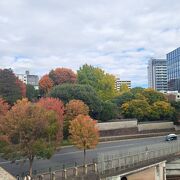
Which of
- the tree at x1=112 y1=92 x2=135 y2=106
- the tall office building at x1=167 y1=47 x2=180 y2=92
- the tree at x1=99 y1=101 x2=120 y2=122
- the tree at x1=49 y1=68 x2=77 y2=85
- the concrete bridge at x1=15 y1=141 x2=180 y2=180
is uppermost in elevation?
the tall office building at x1=167 y1=47 x2=180 y2=92

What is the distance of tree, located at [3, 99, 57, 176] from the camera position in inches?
1171

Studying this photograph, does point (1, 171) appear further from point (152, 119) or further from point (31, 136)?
point (152, 119)

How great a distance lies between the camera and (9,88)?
62.7 metres

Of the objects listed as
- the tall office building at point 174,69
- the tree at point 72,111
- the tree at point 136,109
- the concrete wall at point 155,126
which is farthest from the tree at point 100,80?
the tall office building at point 174,69

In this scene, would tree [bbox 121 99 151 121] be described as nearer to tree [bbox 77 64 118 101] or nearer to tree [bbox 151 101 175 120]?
tree [bbox 151 101 175 120]

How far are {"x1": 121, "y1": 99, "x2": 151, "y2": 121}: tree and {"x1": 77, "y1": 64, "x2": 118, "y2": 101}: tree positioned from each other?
13.3 meters

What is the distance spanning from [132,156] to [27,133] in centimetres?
1128

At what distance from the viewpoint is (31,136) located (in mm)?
30172

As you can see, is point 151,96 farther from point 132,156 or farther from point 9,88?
point 132,156

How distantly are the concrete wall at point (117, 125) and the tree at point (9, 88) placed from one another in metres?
15.6

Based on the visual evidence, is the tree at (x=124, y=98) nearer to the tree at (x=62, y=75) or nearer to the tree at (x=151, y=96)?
the tree at (x=151, y=96)

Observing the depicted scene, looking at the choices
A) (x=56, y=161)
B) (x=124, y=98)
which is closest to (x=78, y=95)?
(x=124, y=98)

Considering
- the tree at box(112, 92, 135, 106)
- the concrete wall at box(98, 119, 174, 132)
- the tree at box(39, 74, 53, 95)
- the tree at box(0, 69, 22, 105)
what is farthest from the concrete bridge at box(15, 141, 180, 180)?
the tree at box(39, 74, 53, 95)

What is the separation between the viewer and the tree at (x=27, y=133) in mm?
29750
